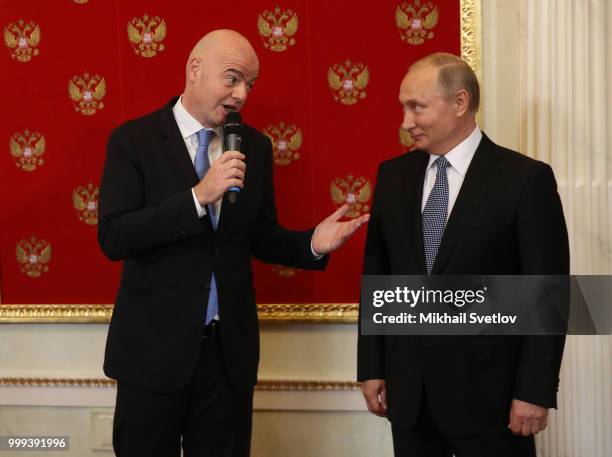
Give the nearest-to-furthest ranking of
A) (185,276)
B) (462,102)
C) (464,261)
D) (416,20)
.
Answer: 1. (464,261)
2. (462,102)
3. (185,276)
4. (416,20)

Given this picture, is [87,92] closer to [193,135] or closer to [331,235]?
[193,135]

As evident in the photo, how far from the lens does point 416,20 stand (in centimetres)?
279

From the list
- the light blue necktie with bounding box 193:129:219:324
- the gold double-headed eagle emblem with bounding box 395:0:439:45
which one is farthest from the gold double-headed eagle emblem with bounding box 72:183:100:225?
the gold double-headed eagle emblem with bounding box 395:0:439:45

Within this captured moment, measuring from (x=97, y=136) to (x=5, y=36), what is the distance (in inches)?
21.3

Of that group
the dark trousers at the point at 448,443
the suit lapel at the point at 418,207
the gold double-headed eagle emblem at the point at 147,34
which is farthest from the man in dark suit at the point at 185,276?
the gold double-headed eagle emblem at the point at 147,34

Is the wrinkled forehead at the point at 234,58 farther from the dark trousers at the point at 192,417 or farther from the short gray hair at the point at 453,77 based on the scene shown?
the dark trousers at the point at 192,417

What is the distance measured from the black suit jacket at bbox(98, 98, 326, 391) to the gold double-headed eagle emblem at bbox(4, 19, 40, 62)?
3.36 feet

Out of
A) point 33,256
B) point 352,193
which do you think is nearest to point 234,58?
point 352,193

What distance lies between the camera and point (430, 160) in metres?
2.01

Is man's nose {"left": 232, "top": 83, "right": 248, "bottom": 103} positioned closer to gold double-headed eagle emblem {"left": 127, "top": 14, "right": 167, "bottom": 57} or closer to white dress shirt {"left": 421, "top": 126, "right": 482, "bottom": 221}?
white dress shirt {"left": 421, "top": 126, "right": 482, "bottom": 221}

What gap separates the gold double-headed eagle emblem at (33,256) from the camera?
302cm

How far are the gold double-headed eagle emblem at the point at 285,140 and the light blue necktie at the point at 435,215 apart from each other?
1.00m

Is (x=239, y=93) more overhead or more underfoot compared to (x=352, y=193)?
more overhead

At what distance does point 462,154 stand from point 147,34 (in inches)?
58.9
